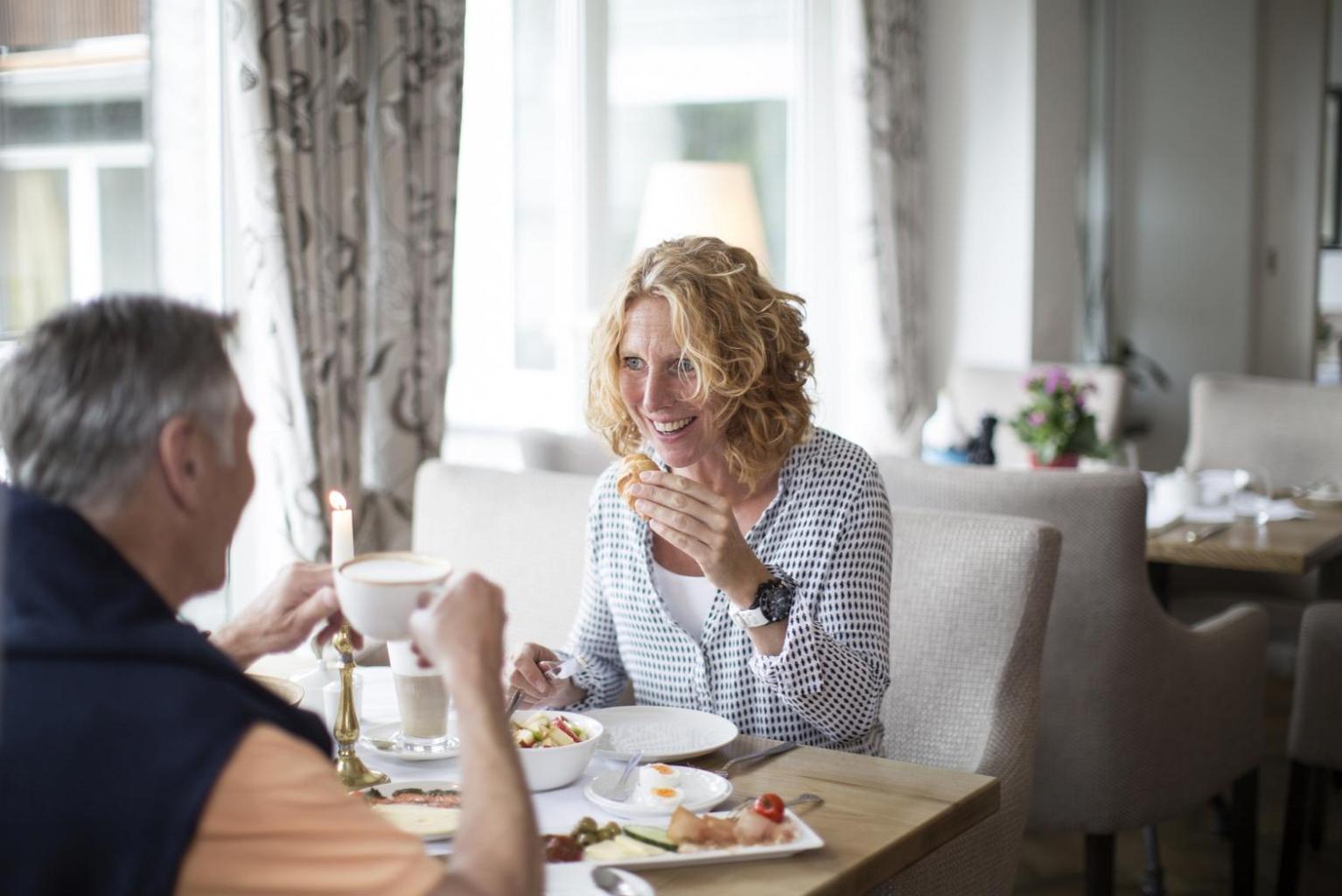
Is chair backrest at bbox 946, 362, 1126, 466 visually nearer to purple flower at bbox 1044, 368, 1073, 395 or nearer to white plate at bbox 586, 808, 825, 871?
purple flower at bbox 1044, 368, 1073, 395

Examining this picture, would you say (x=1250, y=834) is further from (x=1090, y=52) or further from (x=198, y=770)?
(x=1090, y=52)

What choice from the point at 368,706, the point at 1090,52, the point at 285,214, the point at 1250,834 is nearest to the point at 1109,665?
the point at 1250,834

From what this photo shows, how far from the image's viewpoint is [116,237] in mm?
2867

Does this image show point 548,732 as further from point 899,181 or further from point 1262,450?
point 899,181

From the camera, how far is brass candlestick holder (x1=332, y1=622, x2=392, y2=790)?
1550 mm

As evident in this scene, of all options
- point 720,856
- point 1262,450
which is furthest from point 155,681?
point 1262,450

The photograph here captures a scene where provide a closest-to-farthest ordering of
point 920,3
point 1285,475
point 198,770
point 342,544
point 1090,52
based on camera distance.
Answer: point 198,770 < point 342,544 < point 1285,475 < point 920,3 < point 1090,52

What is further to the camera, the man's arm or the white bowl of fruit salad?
the white bowl of fruit salad

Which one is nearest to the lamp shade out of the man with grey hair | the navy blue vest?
the man with grey hair

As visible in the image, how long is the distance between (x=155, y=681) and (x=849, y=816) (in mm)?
765

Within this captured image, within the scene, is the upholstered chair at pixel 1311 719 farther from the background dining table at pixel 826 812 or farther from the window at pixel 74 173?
the window at pixel 74 173

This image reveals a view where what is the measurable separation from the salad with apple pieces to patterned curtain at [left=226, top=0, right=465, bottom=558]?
4.82 ft

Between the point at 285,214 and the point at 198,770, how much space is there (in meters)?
2.12

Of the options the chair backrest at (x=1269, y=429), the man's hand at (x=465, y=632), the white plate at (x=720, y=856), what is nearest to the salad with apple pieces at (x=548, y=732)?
the white plate at (x=720, y=856)
